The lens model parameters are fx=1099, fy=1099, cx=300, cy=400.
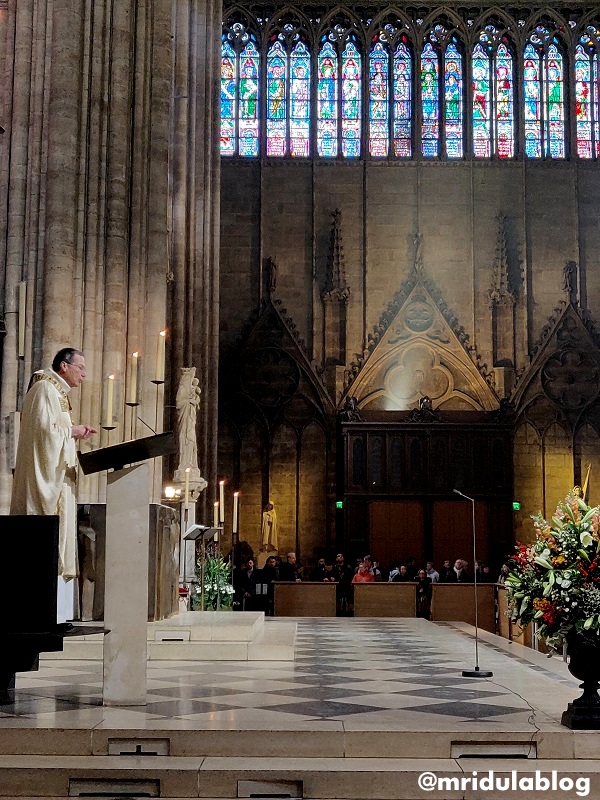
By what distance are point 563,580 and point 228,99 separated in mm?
22308

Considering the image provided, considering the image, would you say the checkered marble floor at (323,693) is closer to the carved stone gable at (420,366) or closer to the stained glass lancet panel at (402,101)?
the carved stone gable at (420,366)

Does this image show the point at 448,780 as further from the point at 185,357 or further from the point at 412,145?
the point at 412,145

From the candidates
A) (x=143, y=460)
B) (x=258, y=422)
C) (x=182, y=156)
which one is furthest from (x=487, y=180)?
(x=143, y=460)

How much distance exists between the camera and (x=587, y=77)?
26.4 metres

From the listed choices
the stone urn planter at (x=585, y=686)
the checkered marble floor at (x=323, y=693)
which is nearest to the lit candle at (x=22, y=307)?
the checkered marble floor at (x=323, y=693)

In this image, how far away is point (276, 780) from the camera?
4527 millimetres

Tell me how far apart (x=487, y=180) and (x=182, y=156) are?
10.4 metres

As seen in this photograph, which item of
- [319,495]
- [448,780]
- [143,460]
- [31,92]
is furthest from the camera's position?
[319,495]

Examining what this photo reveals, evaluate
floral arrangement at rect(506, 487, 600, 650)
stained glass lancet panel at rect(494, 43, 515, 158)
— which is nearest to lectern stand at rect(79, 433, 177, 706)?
floral arrangement at rect(506, 487, 600, 650)

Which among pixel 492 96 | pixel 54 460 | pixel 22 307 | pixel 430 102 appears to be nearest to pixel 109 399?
pixel 54 460

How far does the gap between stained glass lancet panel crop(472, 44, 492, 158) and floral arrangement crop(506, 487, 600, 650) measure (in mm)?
21347

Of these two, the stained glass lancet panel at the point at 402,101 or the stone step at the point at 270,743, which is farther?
the stained glass lancet panel at the point at 402,101

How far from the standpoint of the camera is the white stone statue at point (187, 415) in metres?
14.4

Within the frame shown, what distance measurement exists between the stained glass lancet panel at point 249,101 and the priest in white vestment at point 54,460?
20.6 m
